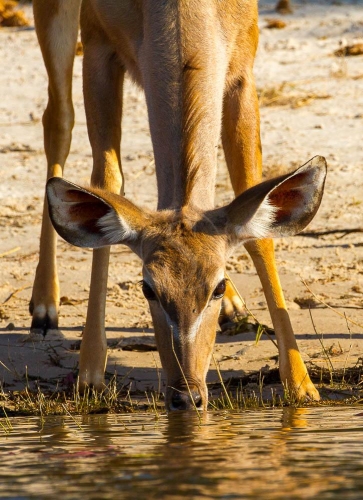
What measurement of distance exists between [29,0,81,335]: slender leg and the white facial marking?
267 centimetres

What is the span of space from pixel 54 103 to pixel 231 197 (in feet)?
9.16

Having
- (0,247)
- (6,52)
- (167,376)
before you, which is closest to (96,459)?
(167,376)

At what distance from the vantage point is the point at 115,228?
6168 millimetres

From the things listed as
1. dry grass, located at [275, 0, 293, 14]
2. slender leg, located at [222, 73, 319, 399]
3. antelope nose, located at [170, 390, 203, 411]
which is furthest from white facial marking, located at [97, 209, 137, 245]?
dry grass, located at [275, 0, 293, 14]

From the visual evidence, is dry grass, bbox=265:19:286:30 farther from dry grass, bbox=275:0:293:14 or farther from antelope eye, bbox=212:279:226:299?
antelope eye, bbox=212:279:226:299

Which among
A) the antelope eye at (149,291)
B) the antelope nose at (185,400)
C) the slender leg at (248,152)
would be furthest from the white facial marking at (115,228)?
the slender leg at (248,152)

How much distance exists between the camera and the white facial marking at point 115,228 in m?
6.10

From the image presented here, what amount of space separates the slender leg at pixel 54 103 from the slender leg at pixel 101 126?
1.19 m

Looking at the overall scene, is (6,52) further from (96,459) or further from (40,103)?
(96,459)

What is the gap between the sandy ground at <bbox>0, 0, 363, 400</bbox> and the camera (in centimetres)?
789

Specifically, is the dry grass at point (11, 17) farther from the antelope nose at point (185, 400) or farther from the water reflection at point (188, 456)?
the antelope nose at point (185, 400)

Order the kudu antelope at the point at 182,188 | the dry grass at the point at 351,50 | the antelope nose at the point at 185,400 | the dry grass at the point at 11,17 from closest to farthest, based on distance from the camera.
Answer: the antelope nose at the point at 185,400 → the kudu antelope at the point at 182,188 → the dry grass at the point at 351,50 → the dry grass at the point at 11,17

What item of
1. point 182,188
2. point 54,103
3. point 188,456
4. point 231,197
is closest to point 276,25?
point 231,197

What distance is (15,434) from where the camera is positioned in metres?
5.93
